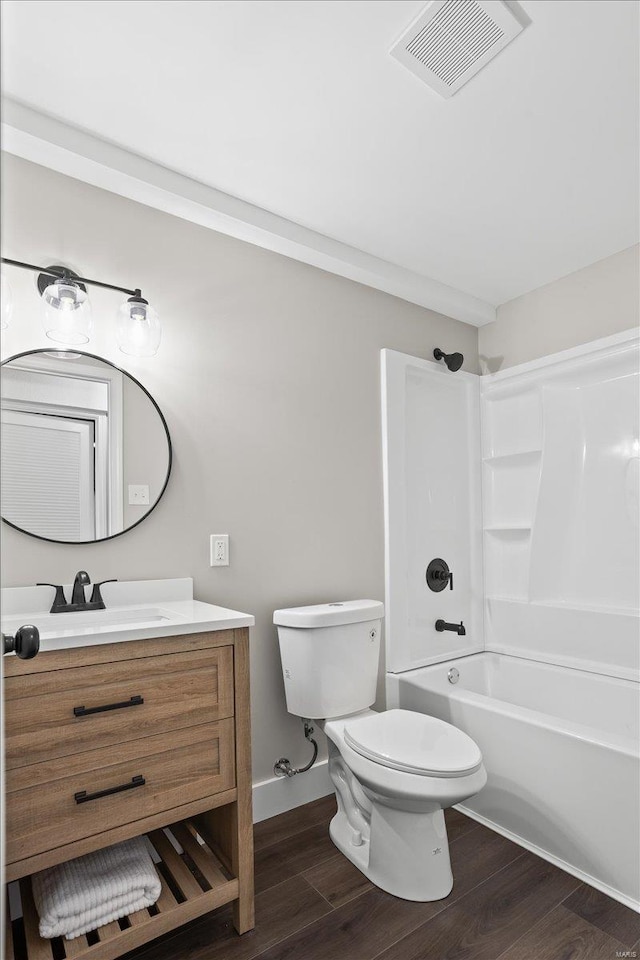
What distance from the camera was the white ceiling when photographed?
1.47 metres

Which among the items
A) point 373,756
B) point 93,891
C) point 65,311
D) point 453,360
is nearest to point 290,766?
point 373,756

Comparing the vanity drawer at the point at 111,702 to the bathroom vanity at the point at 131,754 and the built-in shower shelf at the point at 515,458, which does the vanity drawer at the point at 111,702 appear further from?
the built-in shower shelf at the point at 515,458

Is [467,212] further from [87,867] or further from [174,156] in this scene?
[87,867]

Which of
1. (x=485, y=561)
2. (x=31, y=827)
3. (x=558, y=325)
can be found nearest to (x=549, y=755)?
(x=485, y=561)

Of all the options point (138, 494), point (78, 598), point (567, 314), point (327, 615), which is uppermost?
point (567, 314)

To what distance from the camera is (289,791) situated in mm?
2252

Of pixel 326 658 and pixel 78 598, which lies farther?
pixel 326 658

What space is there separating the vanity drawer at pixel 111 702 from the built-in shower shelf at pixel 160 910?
44 cm

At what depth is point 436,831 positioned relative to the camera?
5.84ft

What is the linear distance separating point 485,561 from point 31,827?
2398 millimetres

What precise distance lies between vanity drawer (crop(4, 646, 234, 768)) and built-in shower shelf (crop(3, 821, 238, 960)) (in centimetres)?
44

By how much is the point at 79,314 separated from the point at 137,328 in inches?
7.3

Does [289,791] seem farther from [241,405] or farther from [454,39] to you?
[454,39]

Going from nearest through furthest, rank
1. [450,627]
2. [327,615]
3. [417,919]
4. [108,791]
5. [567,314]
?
[108,791] < [417,919] < [327,615] < [450,627] < [567,314]
